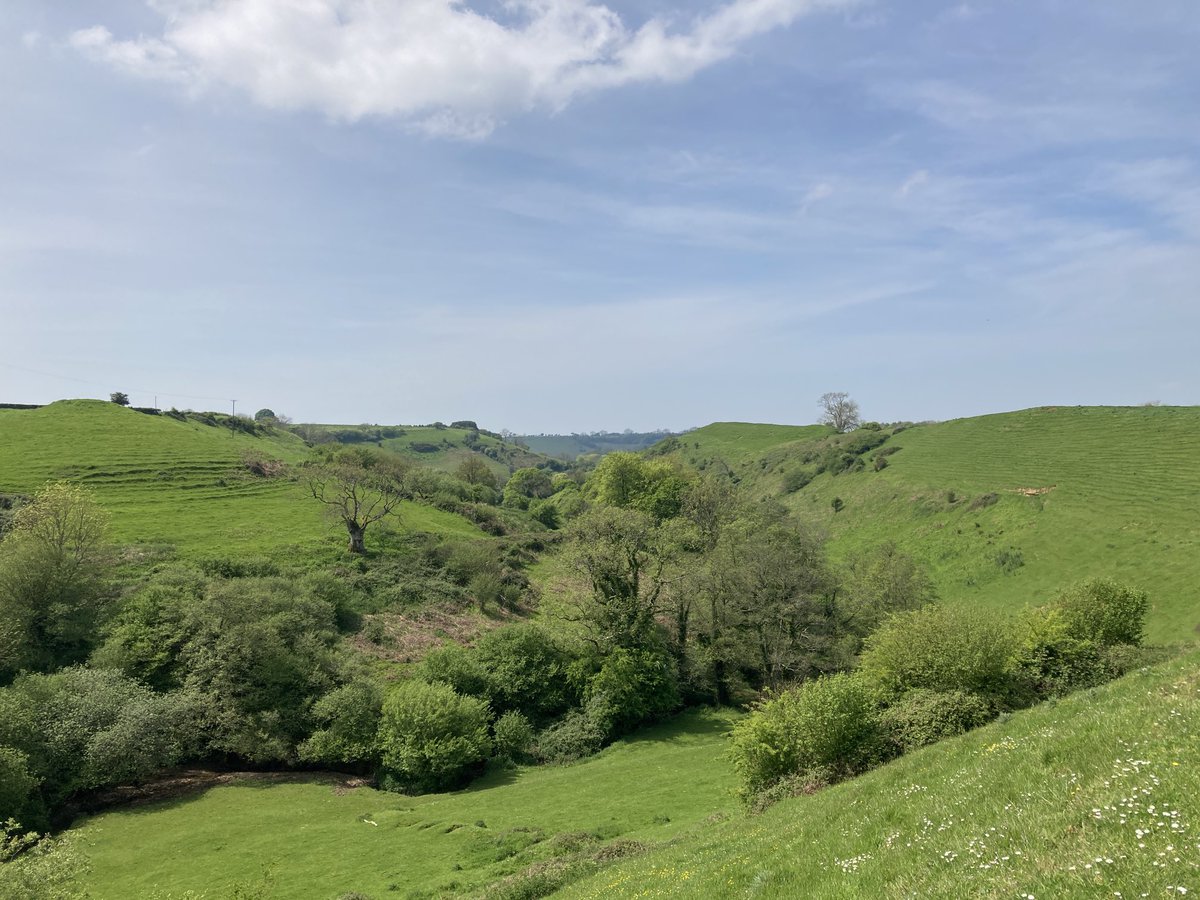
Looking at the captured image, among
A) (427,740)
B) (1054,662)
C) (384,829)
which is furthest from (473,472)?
(1054,662)

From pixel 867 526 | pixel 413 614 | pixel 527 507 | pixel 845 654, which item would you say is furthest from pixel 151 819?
pixel 527 507

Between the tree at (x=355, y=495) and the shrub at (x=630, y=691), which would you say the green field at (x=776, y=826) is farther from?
the tree at (x=355, y=495)

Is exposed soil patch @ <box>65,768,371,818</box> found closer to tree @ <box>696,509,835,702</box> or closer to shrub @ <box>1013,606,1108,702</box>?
tree @ <box>696,509,835,702</box>

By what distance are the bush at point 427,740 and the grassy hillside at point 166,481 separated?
3802cm

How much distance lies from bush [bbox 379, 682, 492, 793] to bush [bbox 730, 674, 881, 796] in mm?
21787

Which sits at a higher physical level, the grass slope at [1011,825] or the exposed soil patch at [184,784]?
the grass slope at [1011,825]

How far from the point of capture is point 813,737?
22984mm

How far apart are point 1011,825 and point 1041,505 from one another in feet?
279

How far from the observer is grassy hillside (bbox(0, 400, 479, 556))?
A: 233 feet

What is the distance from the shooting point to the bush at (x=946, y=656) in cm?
2647

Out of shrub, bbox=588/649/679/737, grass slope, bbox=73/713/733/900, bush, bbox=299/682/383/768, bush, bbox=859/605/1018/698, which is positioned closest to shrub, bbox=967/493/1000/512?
shrub, bbox=588/649/679/737

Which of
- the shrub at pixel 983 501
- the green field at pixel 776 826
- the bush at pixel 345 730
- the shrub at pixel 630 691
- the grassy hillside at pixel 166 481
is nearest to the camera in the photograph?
the green field at pixel 776 826

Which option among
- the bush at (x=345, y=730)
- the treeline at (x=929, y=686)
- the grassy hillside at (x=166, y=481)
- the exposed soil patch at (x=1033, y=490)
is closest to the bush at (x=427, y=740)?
the bush at (x=345, y=730)

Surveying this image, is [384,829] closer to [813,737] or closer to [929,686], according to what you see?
[813,737]
